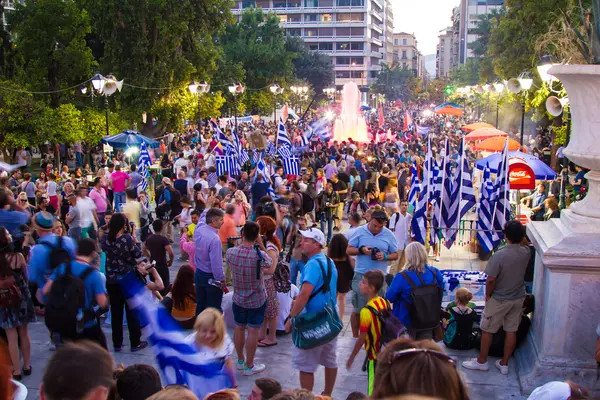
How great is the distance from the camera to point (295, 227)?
37.8ft

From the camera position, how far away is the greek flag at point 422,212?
10820 millimetres

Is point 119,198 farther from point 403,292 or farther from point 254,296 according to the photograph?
point 403,292

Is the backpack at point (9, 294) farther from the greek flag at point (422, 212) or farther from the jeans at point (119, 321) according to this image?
the greek flag at point (422, 212)

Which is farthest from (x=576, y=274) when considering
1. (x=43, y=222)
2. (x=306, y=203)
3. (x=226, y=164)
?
(x=226, y=164)

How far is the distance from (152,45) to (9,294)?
81.2 feet

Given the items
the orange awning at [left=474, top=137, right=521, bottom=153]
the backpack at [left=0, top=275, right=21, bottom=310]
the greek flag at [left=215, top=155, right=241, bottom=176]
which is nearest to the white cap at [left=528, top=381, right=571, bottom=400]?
the backpack at [left=0, top=275, right=21, bottom=310]

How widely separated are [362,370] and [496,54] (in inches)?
1441

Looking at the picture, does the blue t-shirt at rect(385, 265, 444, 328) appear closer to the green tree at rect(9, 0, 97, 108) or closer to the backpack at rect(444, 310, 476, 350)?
the backpack at rect(444, 310, 476, 350)

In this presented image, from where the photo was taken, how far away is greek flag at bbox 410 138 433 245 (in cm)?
1082

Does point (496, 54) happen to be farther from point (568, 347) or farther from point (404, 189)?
point (568, 347)

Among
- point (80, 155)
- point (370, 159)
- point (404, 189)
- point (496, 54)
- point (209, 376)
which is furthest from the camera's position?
point (496, 54)

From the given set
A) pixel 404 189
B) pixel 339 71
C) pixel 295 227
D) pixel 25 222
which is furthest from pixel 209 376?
pixel 339 71

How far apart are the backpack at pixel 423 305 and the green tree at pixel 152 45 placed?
83.6ft

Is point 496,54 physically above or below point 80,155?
above
